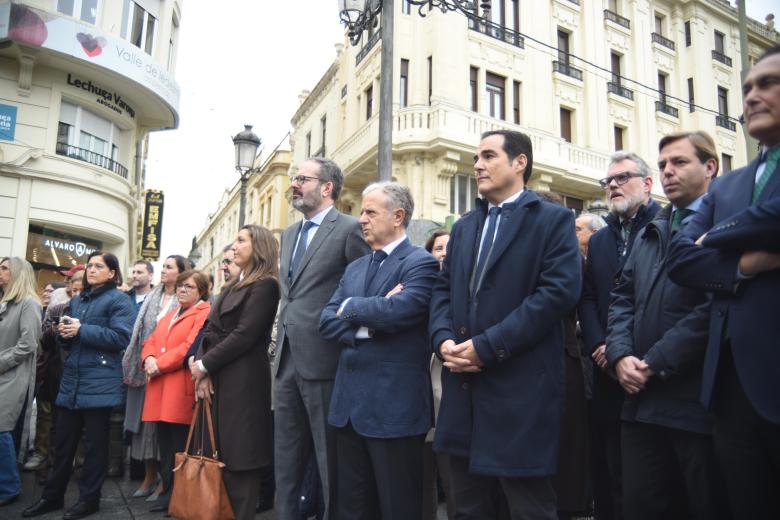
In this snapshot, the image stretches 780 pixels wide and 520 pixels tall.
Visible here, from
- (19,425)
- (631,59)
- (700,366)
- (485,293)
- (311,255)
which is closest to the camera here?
(700,366)

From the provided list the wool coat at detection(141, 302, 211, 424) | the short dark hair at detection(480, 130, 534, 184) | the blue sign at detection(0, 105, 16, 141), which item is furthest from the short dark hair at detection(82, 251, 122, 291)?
the blue sign at detection(0, 105, 16, 141)

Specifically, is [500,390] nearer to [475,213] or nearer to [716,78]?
[475,213]

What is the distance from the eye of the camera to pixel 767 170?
2158mm

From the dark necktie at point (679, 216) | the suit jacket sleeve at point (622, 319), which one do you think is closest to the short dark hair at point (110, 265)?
the suit jacket sleeve at point (622, 319)

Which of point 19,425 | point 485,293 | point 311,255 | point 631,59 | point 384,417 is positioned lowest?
point 19,425

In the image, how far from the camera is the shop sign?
23442 mm

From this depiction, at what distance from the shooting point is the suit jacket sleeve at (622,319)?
275 centimetres

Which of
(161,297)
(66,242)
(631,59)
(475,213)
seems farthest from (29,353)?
(631,59)

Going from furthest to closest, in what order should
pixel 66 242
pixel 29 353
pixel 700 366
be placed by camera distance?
pixel 66 242 < pixel 29 353 < pixel 700 366

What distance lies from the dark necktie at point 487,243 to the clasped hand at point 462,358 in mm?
331

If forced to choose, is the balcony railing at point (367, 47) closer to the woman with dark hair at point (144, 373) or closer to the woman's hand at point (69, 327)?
the woman with dark hair at point (144, 373)

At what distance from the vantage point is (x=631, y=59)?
2200 cm

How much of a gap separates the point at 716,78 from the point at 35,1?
25.9 m

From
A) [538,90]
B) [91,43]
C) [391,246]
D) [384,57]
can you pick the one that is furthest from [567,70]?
[391,246]
